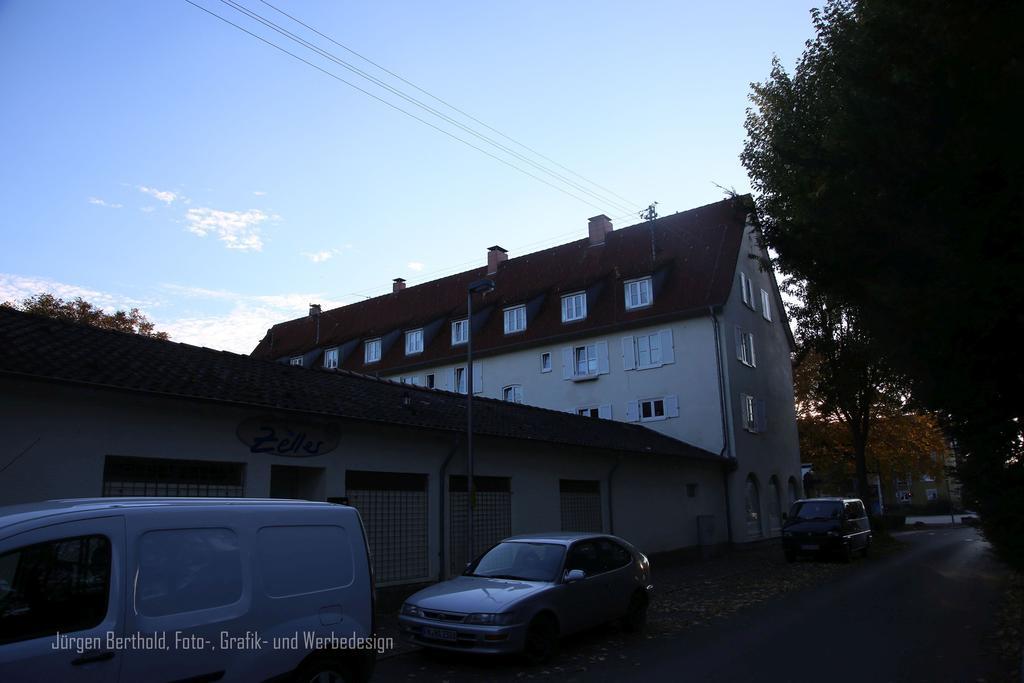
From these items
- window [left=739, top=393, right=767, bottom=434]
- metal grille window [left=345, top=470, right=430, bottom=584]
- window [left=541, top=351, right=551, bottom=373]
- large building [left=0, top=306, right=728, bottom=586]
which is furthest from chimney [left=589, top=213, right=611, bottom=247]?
metal grille window [left=345, top=470, right=430, bottom=584]

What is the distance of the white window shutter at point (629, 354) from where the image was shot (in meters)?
31.4

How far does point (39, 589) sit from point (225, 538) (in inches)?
48.6

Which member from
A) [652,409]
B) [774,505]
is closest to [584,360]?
[652,409]

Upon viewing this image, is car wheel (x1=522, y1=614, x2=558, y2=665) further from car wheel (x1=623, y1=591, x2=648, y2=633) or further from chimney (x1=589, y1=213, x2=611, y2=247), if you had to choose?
chimney (x1=589, y1=213, x2=611, y2=247)

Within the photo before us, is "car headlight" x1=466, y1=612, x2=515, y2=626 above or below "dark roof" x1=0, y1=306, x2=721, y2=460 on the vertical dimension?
below

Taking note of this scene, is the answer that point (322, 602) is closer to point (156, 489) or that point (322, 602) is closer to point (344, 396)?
point (156, 489)

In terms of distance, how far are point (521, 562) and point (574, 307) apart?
2450 cm

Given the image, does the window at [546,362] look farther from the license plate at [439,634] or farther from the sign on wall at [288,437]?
the license plate at [439,634]

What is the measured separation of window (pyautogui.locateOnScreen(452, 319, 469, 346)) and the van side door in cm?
3259

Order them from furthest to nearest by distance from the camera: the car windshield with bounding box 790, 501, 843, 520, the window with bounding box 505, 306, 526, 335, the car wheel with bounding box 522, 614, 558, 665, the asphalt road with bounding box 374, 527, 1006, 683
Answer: the window with bounding box 505, 306, 526, 335 < the car windshield with bounding box 790, 501, 843, 520 < the car wheel with bounding box 522, 614, 558, 665 < the asphalt road with bounding box 374, 527, 1006, 683

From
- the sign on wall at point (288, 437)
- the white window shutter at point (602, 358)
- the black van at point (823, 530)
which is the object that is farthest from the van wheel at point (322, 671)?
the white window shutter at point (602, 358)

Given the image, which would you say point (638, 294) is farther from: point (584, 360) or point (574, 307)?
point (584, 360)

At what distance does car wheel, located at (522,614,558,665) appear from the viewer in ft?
29.5

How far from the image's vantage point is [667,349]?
30.7 metres
